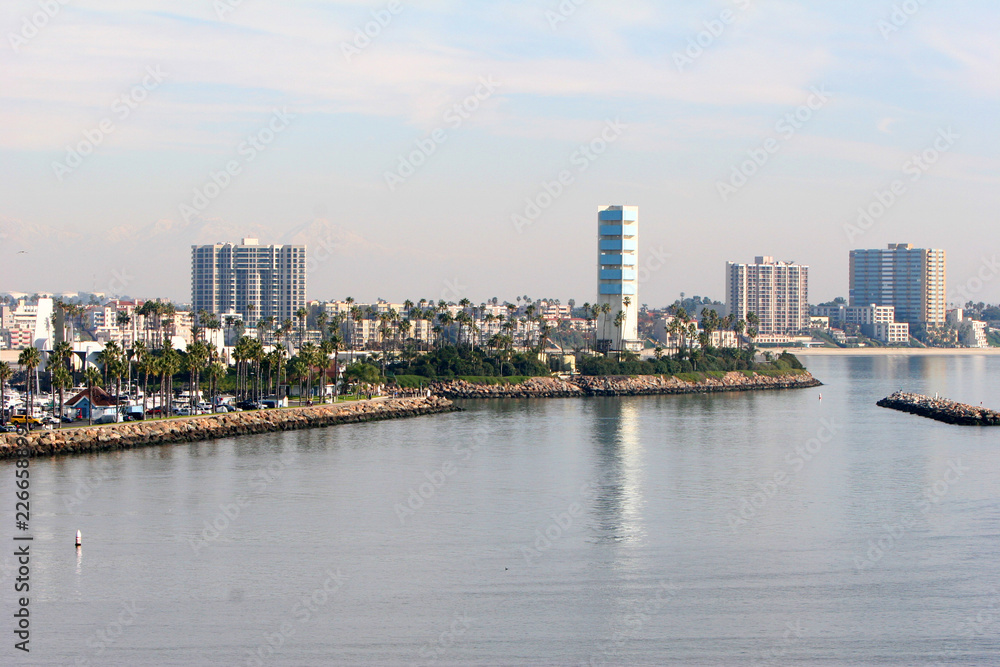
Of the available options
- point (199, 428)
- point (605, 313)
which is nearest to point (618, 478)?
point (199, 428)

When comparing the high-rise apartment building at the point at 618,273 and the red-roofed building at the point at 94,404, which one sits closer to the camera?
the red-roofed building at the point at 94,404

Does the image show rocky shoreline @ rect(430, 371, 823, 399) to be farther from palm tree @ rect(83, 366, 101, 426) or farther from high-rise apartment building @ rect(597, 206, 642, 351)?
palm tree @ rect(83, 366, 101, 426)

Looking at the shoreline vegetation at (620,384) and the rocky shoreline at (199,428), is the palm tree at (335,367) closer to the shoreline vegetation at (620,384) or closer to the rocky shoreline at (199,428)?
the rocky shoreline at (199,428)

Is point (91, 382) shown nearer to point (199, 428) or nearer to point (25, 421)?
point (25, 421)

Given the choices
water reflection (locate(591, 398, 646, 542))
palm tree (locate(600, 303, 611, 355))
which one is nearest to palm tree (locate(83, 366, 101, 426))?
water reflection (locate(591, 398, 646, 542))

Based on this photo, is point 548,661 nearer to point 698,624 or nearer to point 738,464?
point 698,624

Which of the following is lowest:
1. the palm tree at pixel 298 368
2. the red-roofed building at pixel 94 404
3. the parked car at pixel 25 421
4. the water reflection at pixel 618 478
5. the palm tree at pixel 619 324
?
the water reflection at pixel 618 478

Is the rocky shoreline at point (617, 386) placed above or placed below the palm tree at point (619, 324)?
below

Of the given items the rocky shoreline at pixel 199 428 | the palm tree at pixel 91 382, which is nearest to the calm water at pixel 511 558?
the rocky shoreline at pixel 199 428
